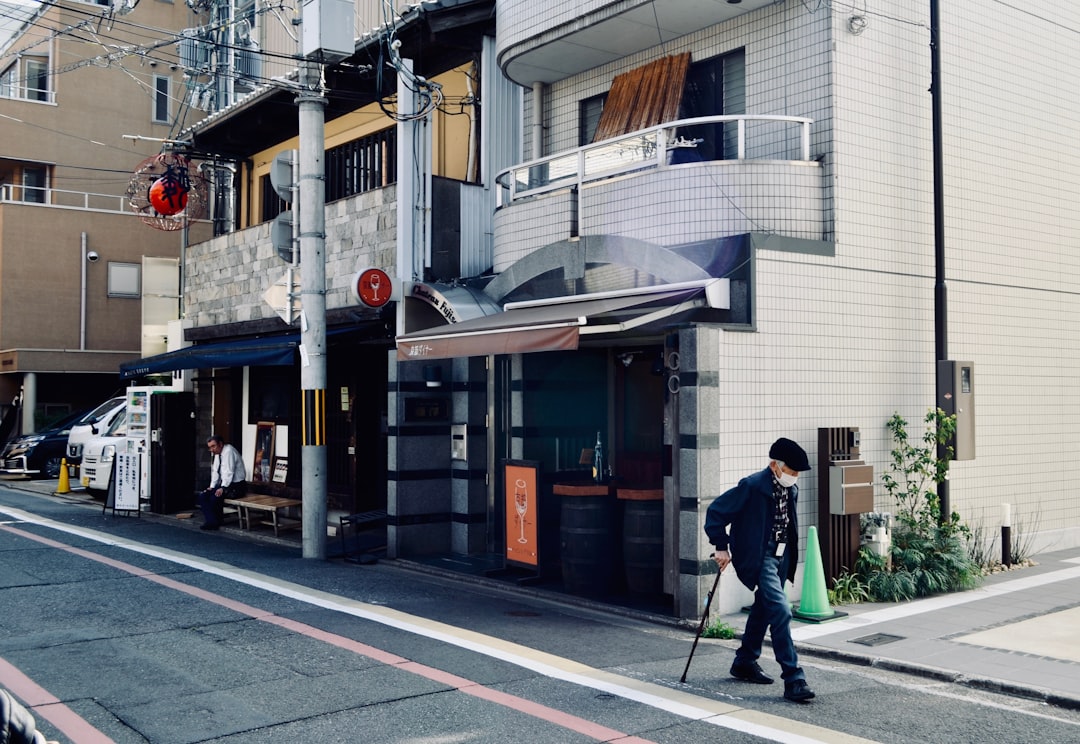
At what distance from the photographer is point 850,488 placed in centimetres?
988

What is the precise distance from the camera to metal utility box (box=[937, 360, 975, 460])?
36.5 feet

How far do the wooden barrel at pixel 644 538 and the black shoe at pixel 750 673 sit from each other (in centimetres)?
284

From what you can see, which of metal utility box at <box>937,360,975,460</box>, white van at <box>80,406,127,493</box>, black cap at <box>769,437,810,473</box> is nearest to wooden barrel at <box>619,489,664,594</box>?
black cap at <box>769,437,810,473</box>

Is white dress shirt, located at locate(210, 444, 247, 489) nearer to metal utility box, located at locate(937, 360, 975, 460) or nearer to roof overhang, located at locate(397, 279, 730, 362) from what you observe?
roof overhang, located at locate(397, 279, 730, 362)

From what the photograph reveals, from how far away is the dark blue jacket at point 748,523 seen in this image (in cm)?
715

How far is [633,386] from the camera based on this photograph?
1289 centimetres

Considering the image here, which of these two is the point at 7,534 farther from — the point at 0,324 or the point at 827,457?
the point at 0,324

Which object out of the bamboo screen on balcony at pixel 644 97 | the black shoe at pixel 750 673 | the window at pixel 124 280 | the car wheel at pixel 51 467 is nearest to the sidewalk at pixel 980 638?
the black shoe at pixel 750 673

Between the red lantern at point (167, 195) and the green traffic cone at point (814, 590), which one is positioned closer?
the green traffic cone at point (814, 590)

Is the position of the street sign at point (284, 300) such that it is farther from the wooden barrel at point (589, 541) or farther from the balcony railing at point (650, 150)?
the wooden barrel at point (589, 541)

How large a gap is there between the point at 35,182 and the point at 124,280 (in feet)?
15.9

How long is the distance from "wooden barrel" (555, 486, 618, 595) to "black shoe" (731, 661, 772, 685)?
322 cm

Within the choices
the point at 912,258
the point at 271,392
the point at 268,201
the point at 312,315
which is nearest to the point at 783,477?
the point at 912,258

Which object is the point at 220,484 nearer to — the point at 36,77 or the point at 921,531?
the point at 921,531
